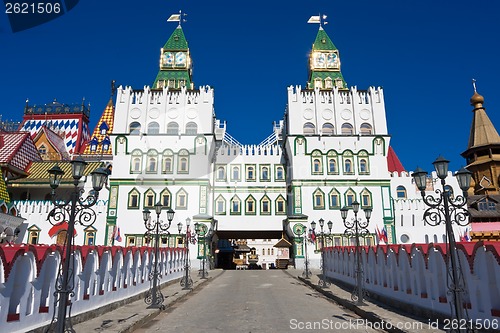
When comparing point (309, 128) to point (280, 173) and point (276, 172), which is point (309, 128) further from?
point (276, 172)

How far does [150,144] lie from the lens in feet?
115

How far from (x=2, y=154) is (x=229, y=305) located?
3379 centimetres

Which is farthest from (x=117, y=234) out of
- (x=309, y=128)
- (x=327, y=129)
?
(x=327, y=129)

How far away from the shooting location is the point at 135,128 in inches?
1393

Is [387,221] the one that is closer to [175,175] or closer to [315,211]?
[315,211]

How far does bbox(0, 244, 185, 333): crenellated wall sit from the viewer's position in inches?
248

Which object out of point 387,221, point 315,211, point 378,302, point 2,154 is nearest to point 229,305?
point 378,302

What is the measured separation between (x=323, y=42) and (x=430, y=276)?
123ft

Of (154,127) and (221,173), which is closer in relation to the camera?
(154,127)

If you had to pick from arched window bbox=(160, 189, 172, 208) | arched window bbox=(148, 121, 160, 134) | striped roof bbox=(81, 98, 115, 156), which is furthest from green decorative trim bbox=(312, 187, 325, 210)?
striped roof bbox=(81, 98, 115, 156)

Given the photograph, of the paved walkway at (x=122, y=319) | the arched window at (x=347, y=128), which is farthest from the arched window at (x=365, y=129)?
the paved walkway at (x=122, y=319)

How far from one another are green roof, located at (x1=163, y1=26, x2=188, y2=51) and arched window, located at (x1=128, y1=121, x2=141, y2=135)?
33.6ft

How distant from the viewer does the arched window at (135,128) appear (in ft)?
116

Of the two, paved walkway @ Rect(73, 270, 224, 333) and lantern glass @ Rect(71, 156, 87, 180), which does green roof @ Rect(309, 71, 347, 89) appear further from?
lantern glass @ Rect(71, 156, 87, 180)
